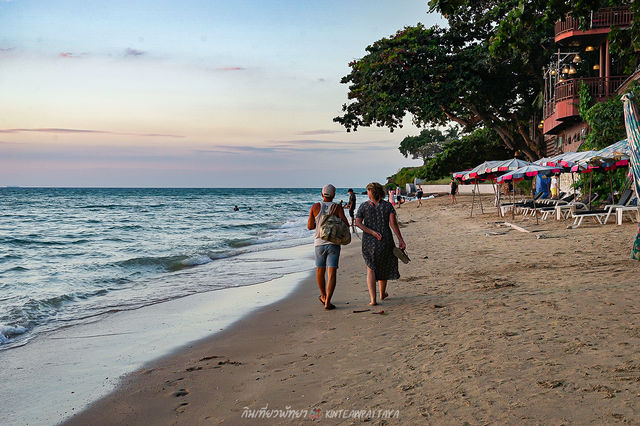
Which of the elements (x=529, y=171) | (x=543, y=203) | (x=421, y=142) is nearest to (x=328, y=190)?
(x=529, y=171)

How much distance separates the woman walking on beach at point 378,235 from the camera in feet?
21.2

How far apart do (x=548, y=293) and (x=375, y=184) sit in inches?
99.5

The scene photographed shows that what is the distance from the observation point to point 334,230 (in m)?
6.37

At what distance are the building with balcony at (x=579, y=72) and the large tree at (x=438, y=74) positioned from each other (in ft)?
6.81

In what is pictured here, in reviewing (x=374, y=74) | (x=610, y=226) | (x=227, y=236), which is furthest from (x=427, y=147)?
(x=610, y=226)

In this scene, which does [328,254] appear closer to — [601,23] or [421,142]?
[601,23]

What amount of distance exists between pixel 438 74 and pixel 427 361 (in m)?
25.2

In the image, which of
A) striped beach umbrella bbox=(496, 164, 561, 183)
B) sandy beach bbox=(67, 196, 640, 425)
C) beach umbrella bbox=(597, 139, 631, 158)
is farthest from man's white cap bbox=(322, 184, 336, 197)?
striped beach umbrella bbox=(496, 164, 561, 183)

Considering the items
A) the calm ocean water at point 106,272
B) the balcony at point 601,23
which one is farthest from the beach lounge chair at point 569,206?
the calm ocean water at point 106,272

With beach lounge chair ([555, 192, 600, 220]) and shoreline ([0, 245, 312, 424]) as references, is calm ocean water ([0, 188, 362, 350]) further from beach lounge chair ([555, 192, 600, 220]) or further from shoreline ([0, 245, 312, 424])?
beach lounge chair ([555, 192, 600, 220])

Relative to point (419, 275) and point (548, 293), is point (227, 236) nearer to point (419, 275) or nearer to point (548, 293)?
point (419, 275)

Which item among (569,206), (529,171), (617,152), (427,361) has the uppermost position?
(617,152)

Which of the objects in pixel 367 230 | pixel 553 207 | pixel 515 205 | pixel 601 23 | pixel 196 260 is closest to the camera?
pixel 367 230

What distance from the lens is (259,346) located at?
217 inches
